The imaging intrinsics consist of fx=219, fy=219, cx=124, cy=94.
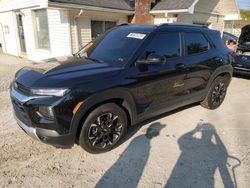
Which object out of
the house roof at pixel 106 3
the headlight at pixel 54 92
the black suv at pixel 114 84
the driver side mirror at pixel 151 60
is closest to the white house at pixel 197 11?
the house roof at pixel 106 3

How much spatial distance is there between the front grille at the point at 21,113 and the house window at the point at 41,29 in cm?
839

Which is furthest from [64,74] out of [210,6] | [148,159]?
[210,6]

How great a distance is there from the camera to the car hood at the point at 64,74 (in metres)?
2.87

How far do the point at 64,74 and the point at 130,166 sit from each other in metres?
1.61

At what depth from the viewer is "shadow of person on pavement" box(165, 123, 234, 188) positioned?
2850 millimetres

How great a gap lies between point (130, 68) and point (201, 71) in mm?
1877

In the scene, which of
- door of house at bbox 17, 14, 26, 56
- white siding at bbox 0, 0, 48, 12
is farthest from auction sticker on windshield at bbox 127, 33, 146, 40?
door of house at bbox 17, 14, 26, 56

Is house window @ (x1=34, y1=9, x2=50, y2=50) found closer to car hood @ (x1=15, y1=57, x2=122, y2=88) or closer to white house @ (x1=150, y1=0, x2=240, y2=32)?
white house @ (x1=150, y1=0, x2=240, y2=32)

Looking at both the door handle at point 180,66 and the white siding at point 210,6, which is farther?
the white siding at point 210,6

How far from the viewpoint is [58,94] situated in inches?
110

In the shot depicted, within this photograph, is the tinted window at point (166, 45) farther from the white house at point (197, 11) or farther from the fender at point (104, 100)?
the white house at point (197, 11)

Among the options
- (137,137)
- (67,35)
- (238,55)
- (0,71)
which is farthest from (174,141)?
(0,71)

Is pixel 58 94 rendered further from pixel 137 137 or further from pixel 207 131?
pixel 207 131

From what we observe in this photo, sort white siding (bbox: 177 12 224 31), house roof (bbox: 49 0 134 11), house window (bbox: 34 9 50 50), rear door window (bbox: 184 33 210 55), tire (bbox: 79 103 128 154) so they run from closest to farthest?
tire (bbox: 79 103 128 154) < rear door window (bbox: 184 33 210 55) < house roof (bbox: 49 0 134 11) < house window (bbox: 34 9 50 50) < white siding (bbox: 177 12 224 31)
